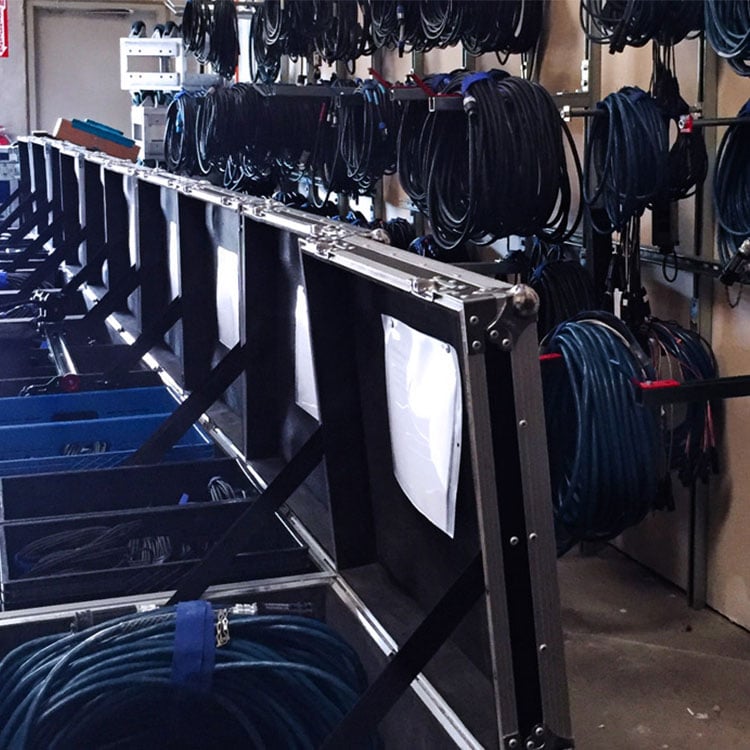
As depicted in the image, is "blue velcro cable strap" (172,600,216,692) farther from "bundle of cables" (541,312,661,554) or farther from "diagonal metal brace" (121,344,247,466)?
"bundle of cables" (541,312,661,554)

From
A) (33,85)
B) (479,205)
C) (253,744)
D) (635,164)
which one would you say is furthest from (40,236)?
(33,85)

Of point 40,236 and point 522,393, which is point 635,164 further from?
point 40,236

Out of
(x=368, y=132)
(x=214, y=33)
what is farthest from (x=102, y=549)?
(x=214, y=33)

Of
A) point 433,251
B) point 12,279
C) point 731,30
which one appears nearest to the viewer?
point 731,30

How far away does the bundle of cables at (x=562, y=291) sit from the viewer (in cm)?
353

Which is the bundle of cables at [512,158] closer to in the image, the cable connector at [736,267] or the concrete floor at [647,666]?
the cable connector at [736,267]

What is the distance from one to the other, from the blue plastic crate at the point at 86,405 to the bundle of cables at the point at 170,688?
4.69 feet

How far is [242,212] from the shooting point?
220 centimetres

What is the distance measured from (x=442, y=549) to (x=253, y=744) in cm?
35

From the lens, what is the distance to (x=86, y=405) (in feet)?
9.57

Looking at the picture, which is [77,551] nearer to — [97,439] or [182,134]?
[97,439]

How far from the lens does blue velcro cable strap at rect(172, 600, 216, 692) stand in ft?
4.54

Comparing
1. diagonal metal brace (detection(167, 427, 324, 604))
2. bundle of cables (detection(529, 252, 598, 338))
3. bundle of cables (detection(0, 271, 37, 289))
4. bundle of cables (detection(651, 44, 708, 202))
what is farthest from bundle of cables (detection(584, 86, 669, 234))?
bundle of cables (detection(0, 271, 37, 289))

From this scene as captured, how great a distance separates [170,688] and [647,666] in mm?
1989
